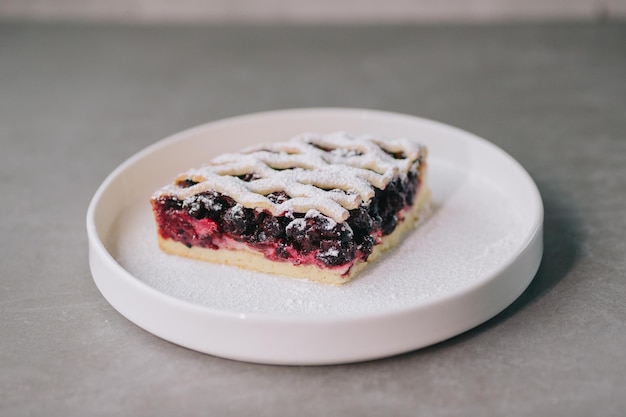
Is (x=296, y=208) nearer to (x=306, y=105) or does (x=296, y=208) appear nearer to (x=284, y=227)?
(x=284, y=227)

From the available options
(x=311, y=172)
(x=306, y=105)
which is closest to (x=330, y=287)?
(x=311, y=172)

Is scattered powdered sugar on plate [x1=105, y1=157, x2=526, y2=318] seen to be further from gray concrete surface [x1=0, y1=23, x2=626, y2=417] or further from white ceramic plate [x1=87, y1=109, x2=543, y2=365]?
gray concrete surface [x1=0, y1=23, x2=626, y2=417]

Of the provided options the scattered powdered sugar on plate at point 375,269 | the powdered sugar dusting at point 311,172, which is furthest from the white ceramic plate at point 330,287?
the powdered sugar dusting at point 311,172

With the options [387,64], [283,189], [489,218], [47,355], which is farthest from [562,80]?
[47,355]

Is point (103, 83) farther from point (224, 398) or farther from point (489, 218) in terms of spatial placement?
point (224, 398)

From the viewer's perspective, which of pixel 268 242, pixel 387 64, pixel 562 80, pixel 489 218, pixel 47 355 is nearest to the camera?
pixel 47 355

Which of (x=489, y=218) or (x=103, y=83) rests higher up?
(x=489, y=218)
